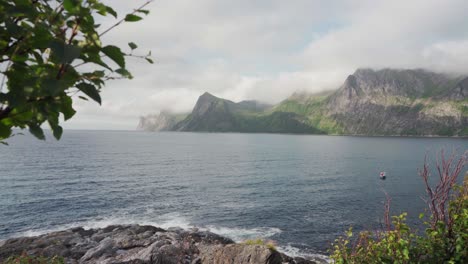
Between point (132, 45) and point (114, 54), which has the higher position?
point (132, 45)

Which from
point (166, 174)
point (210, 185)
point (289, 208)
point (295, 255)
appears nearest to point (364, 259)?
point (295, 255)

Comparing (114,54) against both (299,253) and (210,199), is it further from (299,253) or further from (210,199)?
(210,199)

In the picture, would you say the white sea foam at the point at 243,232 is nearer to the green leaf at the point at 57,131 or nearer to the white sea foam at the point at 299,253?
the white sea foam at the point at 299,253

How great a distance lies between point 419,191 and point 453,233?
88.4 metres

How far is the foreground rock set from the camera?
2542 centimetres

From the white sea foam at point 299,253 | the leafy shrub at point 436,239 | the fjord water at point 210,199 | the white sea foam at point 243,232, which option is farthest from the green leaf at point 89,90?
the white sea foam at point 243,232

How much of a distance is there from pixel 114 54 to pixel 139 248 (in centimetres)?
3837

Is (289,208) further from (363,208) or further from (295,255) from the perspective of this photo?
(295,255)

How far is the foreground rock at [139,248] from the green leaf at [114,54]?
2213 cm

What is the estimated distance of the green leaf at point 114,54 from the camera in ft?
6.72

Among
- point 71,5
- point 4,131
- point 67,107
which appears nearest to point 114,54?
point 71,5

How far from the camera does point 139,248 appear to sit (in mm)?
35906

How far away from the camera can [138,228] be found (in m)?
47.7

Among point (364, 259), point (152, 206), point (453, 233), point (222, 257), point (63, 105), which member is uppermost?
point (63, 105)
